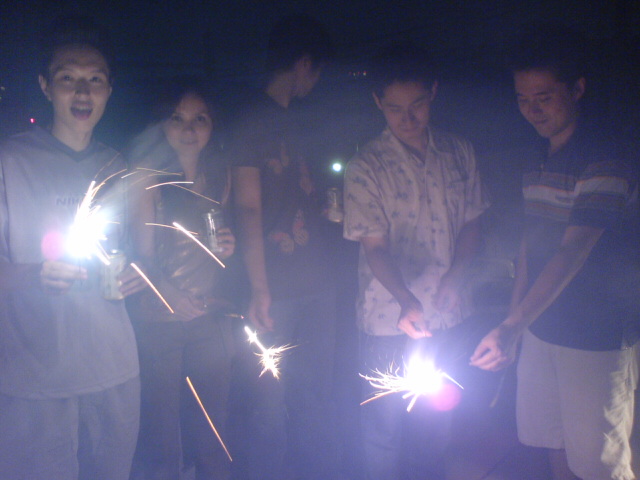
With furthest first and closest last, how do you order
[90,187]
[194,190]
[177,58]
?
[177,58] < [194,190] < [90,187]

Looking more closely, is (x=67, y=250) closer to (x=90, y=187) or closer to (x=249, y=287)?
(x=90, y=187)

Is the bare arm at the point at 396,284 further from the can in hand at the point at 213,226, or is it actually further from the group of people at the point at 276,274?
the can in hand at the point at 213,226

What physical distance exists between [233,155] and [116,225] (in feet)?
1.87

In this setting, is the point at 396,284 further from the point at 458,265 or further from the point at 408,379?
the point at 408,379

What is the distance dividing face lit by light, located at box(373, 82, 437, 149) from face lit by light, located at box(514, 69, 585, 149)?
0.38 m

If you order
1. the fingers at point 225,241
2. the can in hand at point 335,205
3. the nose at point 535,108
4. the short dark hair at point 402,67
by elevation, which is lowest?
the fingers at point 225,241

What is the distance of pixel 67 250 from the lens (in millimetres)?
1807

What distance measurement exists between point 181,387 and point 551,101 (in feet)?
6.41

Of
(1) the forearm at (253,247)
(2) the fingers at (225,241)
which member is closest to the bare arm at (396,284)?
(1) the forearm at (253,247)

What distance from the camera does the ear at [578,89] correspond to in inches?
78.6

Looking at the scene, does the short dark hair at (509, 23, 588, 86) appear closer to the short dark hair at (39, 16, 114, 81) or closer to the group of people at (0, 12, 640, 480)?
the group of people at (0, 12, 640, 480)

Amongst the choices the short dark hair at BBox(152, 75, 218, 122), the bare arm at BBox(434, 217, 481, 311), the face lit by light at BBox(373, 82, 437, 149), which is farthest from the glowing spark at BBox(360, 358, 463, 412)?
the short dark hair at BBox(152, 75, 218, 122)

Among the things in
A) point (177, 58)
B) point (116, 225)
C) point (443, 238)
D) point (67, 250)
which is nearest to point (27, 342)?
point (67, 250)

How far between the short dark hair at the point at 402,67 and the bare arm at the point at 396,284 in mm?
654
